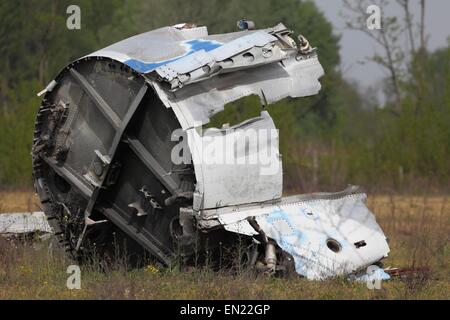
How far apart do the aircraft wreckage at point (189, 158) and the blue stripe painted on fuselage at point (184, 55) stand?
0.8 inches

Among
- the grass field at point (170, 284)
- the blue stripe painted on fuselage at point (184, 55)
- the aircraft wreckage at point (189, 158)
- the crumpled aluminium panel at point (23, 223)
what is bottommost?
the crumpled aluminium panel at point (23, 223)

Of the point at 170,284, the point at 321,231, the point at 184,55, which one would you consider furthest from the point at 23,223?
the point at 321,231

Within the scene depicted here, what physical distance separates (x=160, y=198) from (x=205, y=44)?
5.53ft

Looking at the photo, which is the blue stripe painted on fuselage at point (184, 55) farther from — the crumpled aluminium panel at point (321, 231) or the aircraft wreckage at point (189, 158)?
the crumpled aluminium panel at point (321, 231)

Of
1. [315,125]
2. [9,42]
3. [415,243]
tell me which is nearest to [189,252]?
[415,243]

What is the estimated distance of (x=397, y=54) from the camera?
99.0ft

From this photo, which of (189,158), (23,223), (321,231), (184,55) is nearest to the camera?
(189,158)

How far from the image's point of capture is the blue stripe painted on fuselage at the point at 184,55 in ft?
28.0

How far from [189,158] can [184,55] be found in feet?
3.83

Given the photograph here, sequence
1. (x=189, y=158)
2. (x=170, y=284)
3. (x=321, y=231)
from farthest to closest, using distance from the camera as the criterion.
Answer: (x=321, y=231), (x=189, y=158), (x=170, y=284)

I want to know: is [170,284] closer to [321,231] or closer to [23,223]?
[321,231]

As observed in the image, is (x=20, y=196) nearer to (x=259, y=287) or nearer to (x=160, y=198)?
(x=160, y=198)

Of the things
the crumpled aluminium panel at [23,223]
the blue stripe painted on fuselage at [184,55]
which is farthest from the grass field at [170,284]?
the blue stripe painted on fuselage at [184,55]

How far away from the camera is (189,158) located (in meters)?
8.21
